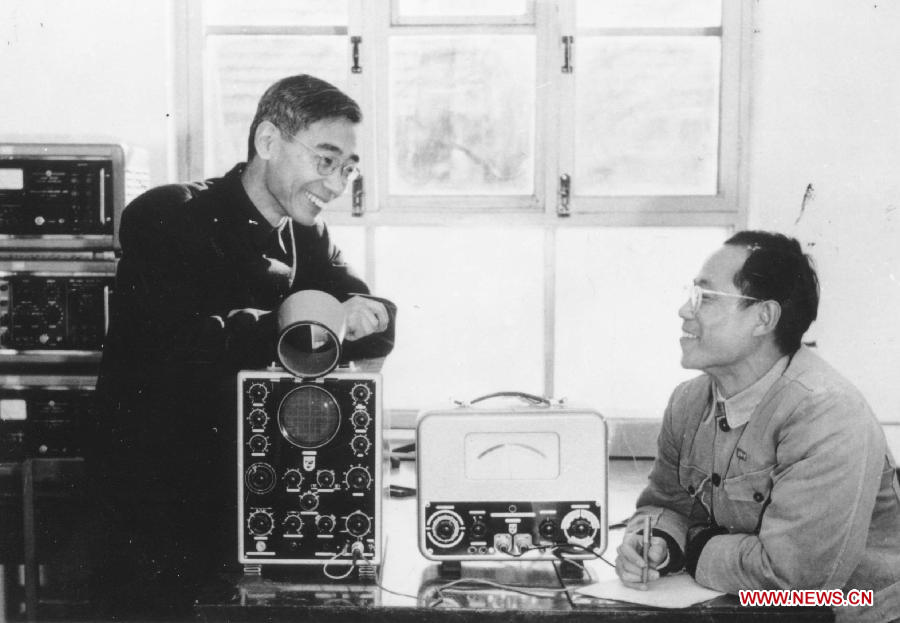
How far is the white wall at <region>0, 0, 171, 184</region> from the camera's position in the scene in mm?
3035

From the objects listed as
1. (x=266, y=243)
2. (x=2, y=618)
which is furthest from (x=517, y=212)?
(x=2, y=618)

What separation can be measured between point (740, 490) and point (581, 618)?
508 mm

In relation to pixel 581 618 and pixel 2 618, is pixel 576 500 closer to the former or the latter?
pixel 581 618

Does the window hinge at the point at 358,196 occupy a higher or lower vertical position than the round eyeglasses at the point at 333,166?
lower

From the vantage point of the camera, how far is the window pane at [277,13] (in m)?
3.17

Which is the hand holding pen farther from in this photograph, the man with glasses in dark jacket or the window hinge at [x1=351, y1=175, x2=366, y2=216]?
the window hinge at [x1=351, y1=175, x2=366, y2=216]

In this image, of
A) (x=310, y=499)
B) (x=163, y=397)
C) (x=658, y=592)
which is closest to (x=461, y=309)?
(x=163, y=397)

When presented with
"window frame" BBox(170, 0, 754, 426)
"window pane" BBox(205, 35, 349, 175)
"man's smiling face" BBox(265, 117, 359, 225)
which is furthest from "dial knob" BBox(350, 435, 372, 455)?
"window pane" BBox(205, 35, 349, 175)

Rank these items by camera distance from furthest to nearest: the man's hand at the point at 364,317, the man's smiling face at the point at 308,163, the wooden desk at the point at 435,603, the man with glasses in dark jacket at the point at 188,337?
the man's smiling face at the point at 308,163 < the man with glasses in dark jacket at the point at 188,337 < the man's hand at the point at 364,317 < the wooden desk at the point at 435,603

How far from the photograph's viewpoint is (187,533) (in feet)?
7.69

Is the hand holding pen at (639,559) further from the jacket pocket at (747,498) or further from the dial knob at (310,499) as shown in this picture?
the dial knob at (310,499)

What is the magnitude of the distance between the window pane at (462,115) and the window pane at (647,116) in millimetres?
213

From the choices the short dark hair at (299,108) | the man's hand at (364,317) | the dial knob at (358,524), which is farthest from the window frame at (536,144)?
the dial knob at (358,524)

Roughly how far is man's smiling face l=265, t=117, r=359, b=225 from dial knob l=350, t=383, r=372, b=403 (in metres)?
1.08
